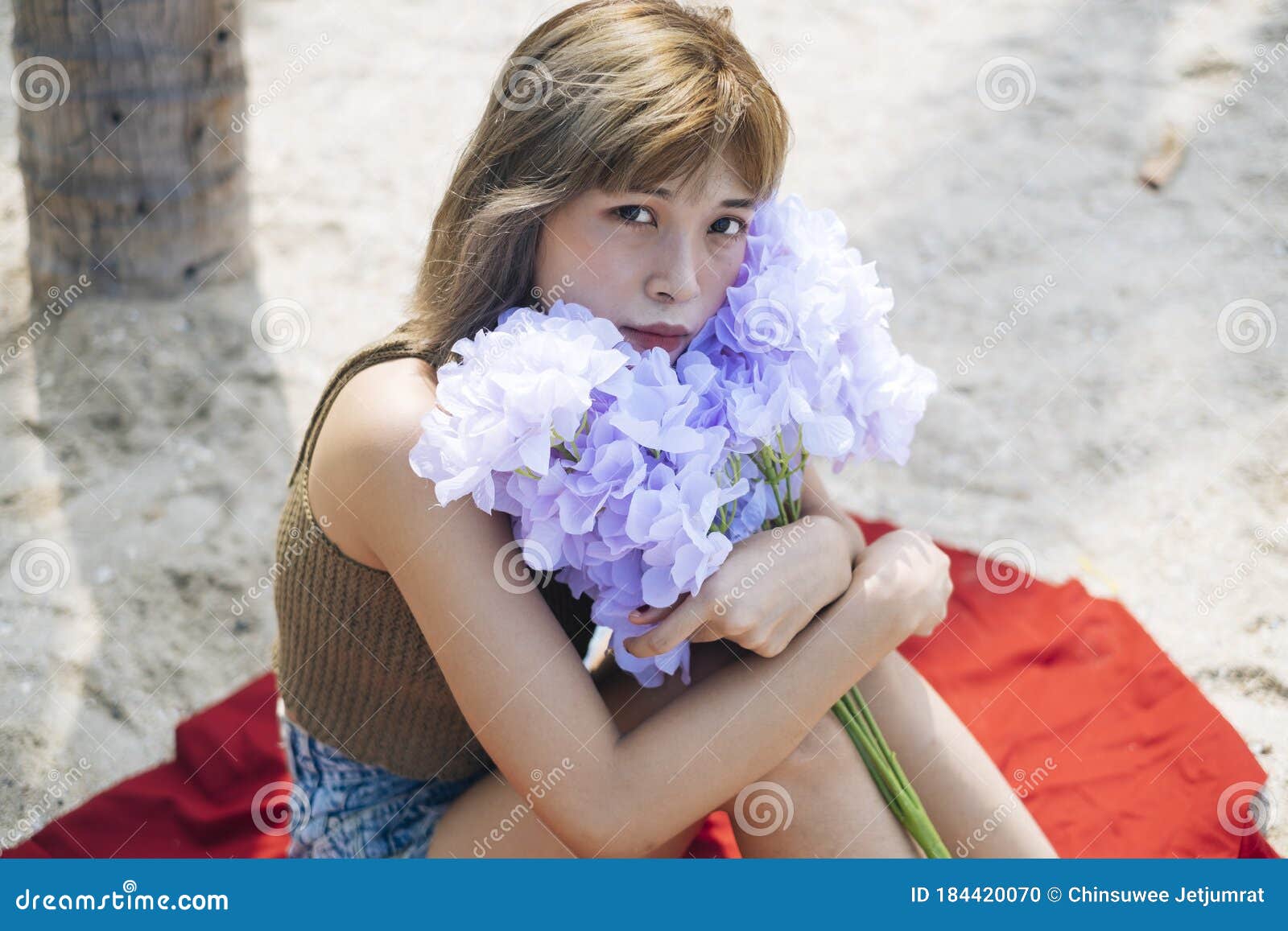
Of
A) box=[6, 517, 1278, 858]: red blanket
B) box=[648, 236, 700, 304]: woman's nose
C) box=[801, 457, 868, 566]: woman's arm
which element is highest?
box=[648, 236, 700, 304]: woman's nose

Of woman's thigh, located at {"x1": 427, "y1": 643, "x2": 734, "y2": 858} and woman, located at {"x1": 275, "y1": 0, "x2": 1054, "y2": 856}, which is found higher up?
woman, located at {"x1": 275, "y1": 0, "x2": 1054, "y2": 856}

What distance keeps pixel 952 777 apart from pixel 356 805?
1176 millimetres

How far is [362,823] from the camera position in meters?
2.25

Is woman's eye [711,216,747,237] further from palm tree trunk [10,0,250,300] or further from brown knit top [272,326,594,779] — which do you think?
palm tree trunk [10,0,250,300]

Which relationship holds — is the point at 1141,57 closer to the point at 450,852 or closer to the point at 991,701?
the point at 991,701

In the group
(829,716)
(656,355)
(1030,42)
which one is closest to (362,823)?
(829,716)

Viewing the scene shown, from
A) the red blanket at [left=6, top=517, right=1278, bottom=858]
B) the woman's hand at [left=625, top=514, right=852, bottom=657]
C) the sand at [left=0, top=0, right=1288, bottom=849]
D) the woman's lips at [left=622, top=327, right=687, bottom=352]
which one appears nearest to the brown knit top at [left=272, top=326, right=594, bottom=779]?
the woman's hand at [left=625, top=514, right=852, bottom=657]

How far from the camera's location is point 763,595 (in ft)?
6.11

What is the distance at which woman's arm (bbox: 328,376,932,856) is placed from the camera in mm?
1812

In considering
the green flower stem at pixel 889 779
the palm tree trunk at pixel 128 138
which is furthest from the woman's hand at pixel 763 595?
the palm tree trunk at pixel 128 138

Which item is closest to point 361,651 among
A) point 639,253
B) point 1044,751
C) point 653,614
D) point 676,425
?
point 653,614

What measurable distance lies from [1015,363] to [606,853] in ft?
8.88

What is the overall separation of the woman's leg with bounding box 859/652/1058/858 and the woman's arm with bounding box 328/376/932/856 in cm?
43

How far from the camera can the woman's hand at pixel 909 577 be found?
2.05m
